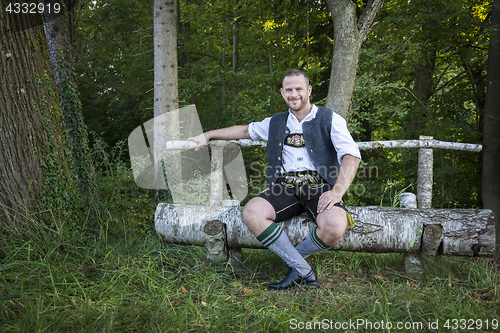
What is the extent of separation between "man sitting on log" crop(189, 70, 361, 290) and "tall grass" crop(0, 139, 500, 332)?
1.11 ft

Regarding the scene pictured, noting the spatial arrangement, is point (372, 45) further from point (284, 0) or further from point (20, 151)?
point (20, 151)

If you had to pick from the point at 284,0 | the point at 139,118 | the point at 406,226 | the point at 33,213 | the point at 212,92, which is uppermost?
the point at 284,0

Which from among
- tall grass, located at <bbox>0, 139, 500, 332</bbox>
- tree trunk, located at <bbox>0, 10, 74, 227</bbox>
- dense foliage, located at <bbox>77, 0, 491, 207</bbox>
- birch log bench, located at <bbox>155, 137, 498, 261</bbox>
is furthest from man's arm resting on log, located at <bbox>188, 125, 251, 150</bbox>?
dense foliage, located at <bbox>77, 0, 491, 207</bbox>

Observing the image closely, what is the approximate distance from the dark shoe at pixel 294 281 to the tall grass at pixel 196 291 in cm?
5

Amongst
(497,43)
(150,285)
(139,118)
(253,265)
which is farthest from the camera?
(139,118)

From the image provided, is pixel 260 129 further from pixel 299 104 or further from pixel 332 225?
pixel 332 225

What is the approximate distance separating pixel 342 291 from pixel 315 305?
34 centimetres

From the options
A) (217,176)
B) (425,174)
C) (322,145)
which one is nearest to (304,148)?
(322,145)

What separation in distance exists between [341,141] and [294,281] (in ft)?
3.76

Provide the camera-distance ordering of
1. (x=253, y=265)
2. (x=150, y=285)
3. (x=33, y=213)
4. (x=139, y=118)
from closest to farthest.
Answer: (x=150, y=285)
(x=33, y=213)
(x=253, y=265)
(x=139, y=118)

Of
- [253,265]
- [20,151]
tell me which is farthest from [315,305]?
[20,151]

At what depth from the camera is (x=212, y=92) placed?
38.2 feet

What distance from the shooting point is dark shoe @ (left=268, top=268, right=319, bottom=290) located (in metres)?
2.74

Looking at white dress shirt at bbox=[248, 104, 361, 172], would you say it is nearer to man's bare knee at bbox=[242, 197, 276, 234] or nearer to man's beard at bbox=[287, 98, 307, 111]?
man's beard at bbox=[287, 98, 307, 111]
